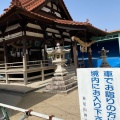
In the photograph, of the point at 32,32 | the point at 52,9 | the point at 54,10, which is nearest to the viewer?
the point at 32,32

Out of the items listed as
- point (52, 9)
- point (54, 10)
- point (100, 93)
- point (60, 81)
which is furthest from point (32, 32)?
point (100, 93)

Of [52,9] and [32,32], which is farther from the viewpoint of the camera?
[52,9]

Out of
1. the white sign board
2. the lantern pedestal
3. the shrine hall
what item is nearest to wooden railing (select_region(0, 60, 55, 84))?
the shrine hall

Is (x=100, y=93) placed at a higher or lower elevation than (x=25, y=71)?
higher

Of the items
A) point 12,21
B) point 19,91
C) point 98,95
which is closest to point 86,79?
point 98,95

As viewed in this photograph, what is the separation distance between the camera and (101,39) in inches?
742

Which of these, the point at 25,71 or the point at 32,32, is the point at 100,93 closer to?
the point at 25,71

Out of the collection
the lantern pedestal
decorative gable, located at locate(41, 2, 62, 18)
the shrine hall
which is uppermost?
decorative gable, located at locate(41, 2, 62, 18)

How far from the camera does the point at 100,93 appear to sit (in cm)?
270

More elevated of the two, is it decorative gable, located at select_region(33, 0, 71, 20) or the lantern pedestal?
decorative gable, located at select_region(33, 0, 71, 20)

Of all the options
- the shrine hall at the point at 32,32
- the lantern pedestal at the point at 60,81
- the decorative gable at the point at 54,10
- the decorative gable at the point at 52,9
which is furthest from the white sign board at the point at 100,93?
the decorative gable at the point at 52,9

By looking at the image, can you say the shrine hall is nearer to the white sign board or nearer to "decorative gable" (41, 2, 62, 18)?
"decorative gable" (41, 2, 62, 18)

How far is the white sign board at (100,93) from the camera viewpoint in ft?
8.32

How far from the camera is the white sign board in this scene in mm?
2537
